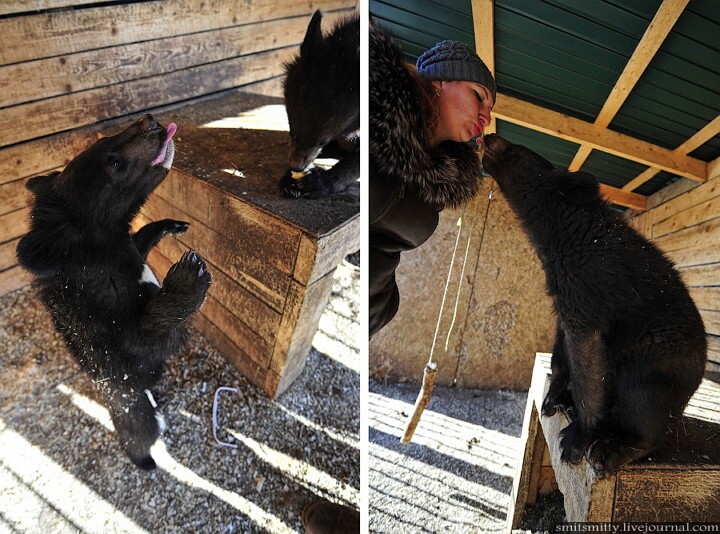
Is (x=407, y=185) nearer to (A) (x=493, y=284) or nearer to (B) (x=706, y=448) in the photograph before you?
(A) (x=493, y=284)

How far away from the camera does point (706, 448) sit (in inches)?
29.5

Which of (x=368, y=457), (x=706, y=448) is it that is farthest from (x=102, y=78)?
(x=706, y=448)

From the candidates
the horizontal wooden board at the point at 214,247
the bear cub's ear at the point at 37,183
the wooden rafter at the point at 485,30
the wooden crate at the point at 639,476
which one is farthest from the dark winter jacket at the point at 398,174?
the bear cub's ear at the point at 37,183

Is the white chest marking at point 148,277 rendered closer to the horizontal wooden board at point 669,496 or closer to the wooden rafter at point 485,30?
the wooden rafter at point 485,30

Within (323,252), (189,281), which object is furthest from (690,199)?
(189,281)

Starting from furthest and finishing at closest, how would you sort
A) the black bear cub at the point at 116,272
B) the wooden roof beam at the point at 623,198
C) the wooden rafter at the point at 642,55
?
the black bear cub at the point at 116,272 < the wooden roof beam at the point at 623,198 < the wooden rafter at the point at 642,55

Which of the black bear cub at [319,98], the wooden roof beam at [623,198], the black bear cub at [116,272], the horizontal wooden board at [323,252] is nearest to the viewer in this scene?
the wooden roof beam at [623,198]

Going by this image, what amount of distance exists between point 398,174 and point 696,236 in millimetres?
501

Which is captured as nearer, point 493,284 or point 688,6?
point 688,6

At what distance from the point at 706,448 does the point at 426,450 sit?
44cm

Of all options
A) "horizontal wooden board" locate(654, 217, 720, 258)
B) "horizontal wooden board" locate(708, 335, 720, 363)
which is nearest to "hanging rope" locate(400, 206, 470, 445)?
"horizontal wooden board" locate(654, 217, 720, 258)

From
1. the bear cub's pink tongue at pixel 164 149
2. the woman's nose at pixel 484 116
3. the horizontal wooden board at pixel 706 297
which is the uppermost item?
the woman's nose at pixel 484 116

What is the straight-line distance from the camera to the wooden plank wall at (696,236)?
76 centimetres

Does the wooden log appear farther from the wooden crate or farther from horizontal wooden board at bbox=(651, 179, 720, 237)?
horizontal wooden board at bbox=(651, 179, 720, 237)
